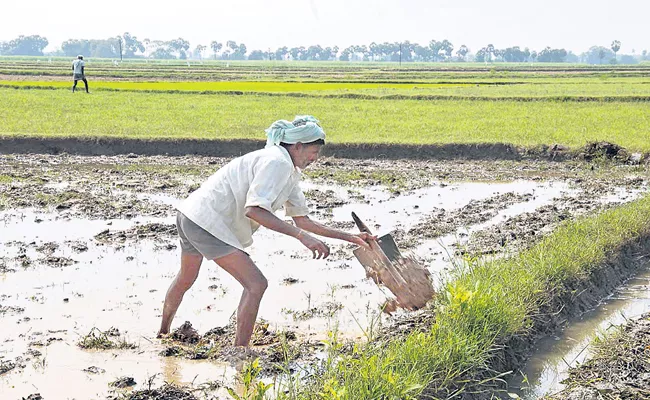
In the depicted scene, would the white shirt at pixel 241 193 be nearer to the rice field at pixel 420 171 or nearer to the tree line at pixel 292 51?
the rice field at pixel 420 171

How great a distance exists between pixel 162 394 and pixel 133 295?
92.4 inches

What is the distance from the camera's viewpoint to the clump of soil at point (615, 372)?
163 inches

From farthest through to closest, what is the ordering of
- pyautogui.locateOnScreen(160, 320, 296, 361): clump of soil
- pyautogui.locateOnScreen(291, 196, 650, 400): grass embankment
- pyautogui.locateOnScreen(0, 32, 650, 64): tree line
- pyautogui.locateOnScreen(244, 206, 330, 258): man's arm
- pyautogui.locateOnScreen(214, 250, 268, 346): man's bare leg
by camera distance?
pyautogui.locateOnScreen(0, 32, 650, 64): tree line < pyautogui.locateOnScreen(160, 320, 296, 361): clump of soil < pyautogui.locateOnScreen(214, 250, 268, 346): man's bare leg < pyautogui.locateOnScreen(244, 206, 330, 258): man's arm < pyautogui.locateOnScreen(291, 196, 650, 400): grass embankment

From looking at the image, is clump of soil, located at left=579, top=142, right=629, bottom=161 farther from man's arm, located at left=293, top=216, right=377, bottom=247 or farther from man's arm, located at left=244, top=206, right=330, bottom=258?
man's arm, located at left=244, top=206, right=330, bottom=258

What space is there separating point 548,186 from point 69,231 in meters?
6.36

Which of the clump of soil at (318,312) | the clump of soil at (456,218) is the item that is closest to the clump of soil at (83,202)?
the clump of soil at (456,218)

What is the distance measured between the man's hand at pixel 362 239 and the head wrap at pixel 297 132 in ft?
1.91

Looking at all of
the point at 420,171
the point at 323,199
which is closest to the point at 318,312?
the point at 323,199

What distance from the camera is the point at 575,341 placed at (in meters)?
5.50

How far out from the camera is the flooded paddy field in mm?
4855

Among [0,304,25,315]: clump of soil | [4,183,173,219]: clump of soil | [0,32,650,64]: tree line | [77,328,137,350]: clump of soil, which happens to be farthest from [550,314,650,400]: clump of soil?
[0,32,650,64]: tree line

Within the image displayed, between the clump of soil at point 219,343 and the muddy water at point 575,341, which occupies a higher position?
the clump of soil at point 219,343

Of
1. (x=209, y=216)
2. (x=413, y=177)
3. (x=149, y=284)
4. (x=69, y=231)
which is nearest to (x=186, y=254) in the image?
(x=209, y=216)

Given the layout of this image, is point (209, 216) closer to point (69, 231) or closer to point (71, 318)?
point (71, 318)
